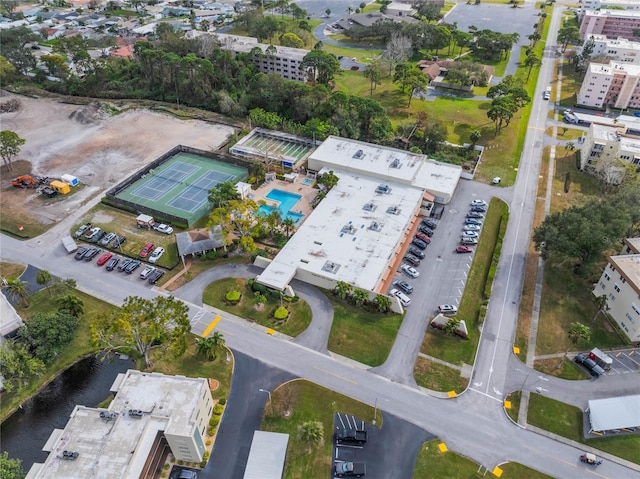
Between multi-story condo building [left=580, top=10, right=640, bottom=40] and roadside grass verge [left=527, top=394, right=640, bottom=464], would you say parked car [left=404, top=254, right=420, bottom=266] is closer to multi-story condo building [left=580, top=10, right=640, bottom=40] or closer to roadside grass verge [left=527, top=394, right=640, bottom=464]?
roadside grass verge [left=527, top=394, right=640, bottom=464]

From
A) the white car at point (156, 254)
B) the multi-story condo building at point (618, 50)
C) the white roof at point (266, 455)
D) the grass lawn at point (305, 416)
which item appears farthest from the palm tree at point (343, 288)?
the multi-story condo building at point (618, 50)

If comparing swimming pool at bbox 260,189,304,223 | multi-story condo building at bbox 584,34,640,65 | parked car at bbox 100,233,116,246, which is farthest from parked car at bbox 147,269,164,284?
multi-story condo building at bbox 584,34,640,65

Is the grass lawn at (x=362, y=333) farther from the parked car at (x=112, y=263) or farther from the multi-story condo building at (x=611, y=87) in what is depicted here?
the multi-story condo building at (x=611, y=87)

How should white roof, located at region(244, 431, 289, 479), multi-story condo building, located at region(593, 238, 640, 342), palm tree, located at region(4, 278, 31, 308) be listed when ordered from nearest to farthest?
1. white roof, located at region(244, 431, 289, 479)
2. multi-story condo building, located at region(593, 238, 640, 342)
3. palm tree, located at region(4, 278, 31, 308)

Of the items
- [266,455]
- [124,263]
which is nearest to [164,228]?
[124,263]

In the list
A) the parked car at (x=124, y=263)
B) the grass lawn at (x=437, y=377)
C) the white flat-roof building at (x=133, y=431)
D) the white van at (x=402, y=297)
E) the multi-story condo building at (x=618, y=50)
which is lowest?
the grass lawn at (x=437, y=377)

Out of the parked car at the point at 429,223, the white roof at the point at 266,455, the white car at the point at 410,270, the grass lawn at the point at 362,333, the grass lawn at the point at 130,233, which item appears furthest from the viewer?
the parked car at the point at 429,223

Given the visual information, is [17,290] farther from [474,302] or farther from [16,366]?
[474,302]
